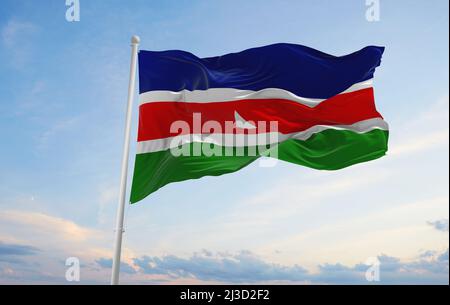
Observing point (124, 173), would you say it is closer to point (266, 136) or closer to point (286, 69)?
point (266, 136)

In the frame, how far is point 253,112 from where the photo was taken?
11344mm

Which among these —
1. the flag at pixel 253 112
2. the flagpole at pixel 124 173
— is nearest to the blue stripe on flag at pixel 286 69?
the flag at pixel 253 112

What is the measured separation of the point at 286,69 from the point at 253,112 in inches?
54.6

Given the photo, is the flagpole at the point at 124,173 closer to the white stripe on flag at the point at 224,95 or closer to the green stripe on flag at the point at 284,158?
the green stripe on flag at the point at 284,158

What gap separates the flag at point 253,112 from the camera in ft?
34.3

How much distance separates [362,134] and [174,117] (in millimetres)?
4283

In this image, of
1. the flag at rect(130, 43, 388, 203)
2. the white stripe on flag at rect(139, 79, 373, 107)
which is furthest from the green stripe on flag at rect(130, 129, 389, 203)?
the white stripe on flag at rect(139, 79, 373, 107)

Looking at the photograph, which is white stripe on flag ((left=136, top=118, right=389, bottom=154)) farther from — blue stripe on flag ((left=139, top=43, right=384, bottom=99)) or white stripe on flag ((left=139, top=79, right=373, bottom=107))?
blue stripe on flag ((left=139, top=43, right=384, bottom=99))

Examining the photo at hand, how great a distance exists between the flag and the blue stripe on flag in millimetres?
24

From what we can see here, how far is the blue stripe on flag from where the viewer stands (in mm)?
11312

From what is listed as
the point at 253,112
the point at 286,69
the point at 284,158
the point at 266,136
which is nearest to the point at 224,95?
the point at 253,112

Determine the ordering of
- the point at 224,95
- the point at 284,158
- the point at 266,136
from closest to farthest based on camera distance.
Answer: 1. the point at 284,158
2. the point at 266,136
3. the point at 224,95
